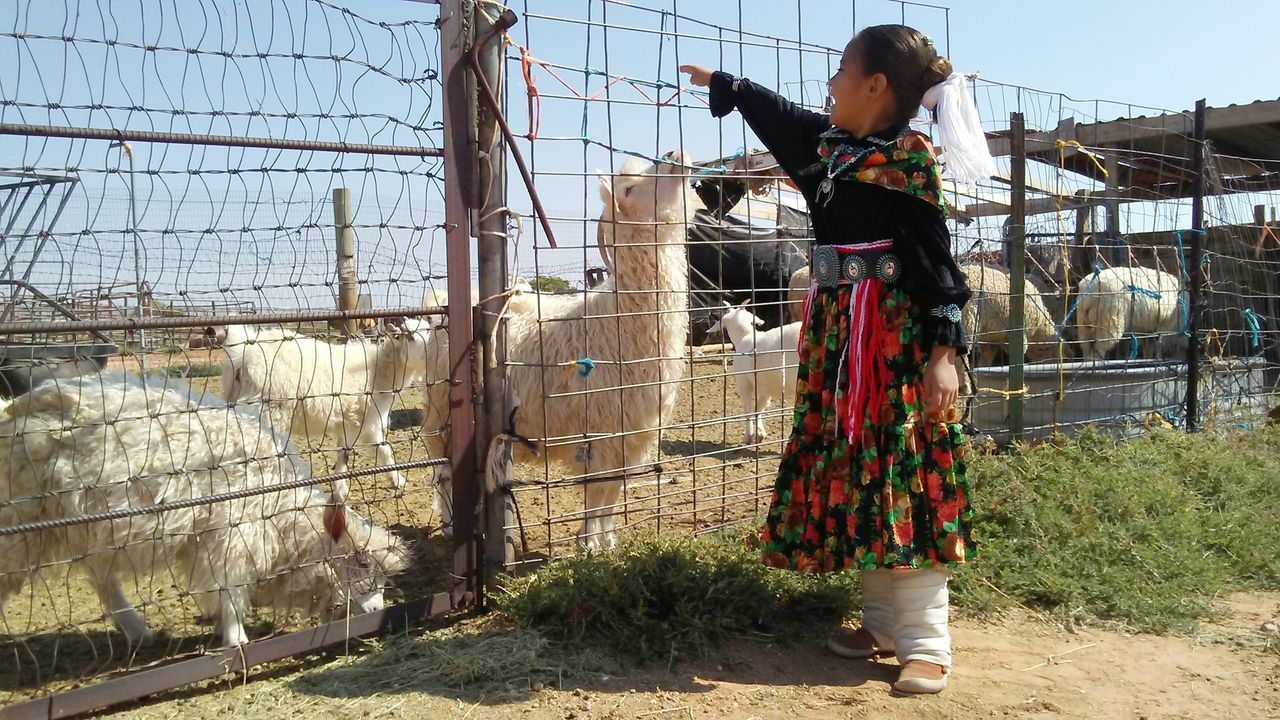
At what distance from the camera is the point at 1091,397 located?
6453 millimetres

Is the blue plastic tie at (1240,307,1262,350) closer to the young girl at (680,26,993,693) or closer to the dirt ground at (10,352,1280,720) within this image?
the dirt ground at (10,352,1280,720)

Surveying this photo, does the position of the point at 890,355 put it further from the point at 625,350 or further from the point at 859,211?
the point at 625,350

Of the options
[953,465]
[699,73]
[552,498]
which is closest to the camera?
[953,465]

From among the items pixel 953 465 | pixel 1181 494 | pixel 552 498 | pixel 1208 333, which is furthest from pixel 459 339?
pixel 1208 333

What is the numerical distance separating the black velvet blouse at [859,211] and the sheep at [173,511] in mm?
2125

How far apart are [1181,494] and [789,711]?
125 inches

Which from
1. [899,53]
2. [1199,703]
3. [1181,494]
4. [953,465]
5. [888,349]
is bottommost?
[1199,703]

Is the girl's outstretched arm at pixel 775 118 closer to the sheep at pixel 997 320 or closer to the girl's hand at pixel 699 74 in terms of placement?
the girl's hand at pixel 699 74

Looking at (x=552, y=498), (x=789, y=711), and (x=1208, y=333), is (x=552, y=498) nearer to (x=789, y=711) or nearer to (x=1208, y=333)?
(x=789, y=711)

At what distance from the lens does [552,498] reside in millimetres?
5812

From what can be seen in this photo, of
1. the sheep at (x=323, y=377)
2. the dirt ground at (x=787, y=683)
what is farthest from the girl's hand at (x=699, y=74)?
the sheep at (x=323, y=377)

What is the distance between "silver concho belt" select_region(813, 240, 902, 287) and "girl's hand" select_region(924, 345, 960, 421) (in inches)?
11.3

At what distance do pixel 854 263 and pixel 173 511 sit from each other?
2.55 meters

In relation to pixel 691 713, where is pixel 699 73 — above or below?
above
